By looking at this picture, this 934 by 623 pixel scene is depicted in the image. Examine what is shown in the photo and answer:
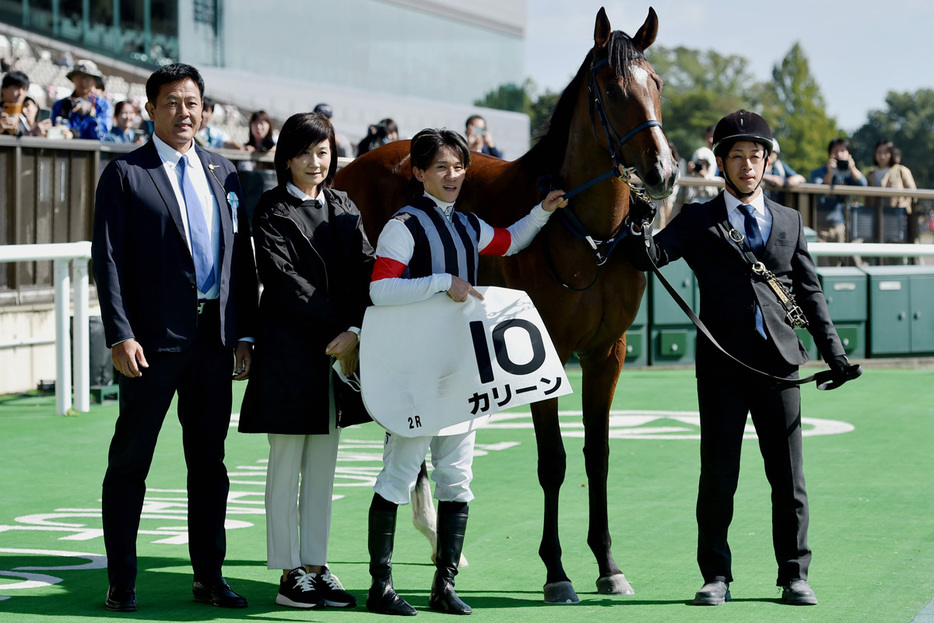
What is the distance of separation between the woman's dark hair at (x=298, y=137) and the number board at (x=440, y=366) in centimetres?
64

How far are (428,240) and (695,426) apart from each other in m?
4.85

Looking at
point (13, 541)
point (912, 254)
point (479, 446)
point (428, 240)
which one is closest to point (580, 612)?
point (428, 240)

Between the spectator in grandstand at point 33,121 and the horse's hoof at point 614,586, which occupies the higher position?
the spectator in grandstand at point 33,121

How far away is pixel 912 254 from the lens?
1220cm

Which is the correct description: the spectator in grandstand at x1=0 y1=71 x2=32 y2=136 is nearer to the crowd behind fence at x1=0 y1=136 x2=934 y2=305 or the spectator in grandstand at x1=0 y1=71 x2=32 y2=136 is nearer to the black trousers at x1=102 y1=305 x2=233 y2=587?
the crowd behind fence at x1=0 y1=136 x2=934 y2=305

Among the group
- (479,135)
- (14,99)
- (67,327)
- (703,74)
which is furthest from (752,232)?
(703,74)

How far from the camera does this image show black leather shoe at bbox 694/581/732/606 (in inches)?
173

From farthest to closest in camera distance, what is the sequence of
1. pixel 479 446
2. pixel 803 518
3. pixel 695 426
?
pixel 695 426
pixel 479 446
pixel 803 518

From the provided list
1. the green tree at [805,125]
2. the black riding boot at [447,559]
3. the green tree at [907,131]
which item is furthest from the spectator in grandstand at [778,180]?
the green tree at [907,131]

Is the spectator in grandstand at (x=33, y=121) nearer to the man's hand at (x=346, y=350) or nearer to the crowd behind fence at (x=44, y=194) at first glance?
the crowd behind fence at (x=44, y=194)

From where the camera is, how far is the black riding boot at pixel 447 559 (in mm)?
4340

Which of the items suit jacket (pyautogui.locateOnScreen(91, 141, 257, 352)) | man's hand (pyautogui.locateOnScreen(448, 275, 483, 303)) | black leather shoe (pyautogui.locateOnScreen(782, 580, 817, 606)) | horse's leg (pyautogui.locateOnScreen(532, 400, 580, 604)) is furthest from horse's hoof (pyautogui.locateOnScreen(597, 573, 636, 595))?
suit jacket (pyautogui.locateOnScreen(91, 141, 257, 352))

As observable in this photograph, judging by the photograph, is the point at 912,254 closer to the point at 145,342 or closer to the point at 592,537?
the point at 592,537

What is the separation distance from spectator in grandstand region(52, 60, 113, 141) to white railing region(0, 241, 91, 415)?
2.52m
